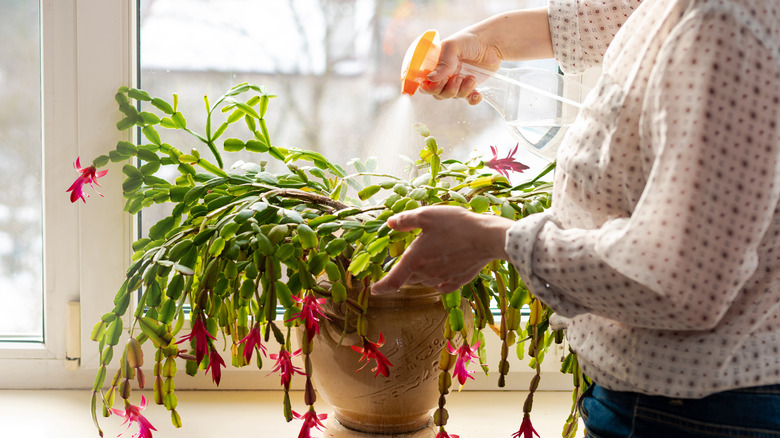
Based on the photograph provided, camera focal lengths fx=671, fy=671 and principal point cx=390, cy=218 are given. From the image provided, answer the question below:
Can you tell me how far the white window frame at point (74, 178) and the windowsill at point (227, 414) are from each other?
91 millimetres

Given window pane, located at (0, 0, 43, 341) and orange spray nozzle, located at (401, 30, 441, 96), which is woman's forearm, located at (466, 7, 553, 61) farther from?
window pane, located at (0, 0, 43, 341)

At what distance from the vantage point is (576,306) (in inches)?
23.7

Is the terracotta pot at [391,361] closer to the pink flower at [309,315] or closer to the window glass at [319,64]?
the pink flower at [309,315]

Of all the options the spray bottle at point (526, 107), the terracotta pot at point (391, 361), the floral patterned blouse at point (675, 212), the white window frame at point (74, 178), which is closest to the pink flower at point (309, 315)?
the terracotta pot at point (391, 361)

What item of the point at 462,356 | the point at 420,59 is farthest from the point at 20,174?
the point at 462,356

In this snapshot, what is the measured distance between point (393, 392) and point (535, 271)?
38 cm

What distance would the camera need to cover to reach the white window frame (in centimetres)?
121

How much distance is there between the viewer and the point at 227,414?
1.21 m

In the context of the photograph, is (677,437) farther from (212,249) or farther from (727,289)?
(212,249)

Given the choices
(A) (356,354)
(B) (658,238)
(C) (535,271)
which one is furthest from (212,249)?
(B) (658,238)

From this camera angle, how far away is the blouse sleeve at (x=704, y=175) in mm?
486

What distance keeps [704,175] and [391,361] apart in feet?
1.64

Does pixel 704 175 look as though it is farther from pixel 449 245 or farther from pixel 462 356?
pixel 462 356

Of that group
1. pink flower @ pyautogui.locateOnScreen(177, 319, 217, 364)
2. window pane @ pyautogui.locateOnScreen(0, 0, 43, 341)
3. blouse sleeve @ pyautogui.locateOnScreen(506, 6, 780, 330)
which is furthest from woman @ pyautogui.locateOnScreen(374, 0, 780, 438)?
window pane @ pyautogui.locateOnScreen(0, 0, 43, 341)
